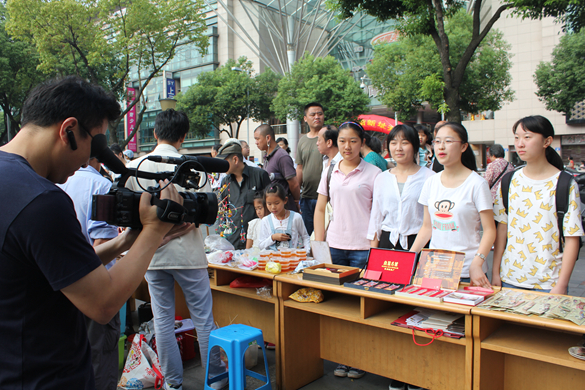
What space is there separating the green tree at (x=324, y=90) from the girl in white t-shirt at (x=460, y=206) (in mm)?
22080

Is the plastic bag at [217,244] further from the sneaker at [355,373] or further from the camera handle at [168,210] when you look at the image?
the camera handle at [168,210]

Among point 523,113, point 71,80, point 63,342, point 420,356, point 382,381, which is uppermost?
point 523,113

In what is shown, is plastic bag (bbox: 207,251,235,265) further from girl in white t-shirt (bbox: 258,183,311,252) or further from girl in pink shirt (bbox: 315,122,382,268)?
girl in pink shirt (bbox: 315,122,382,268)

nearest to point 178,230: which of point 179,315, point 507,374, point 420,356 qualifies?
point 420,356

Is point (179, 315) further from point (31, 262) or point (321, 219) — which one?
point (31, 262)

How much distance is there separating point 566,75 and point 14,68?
90.8ft

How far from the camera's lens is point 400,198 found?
331 cm

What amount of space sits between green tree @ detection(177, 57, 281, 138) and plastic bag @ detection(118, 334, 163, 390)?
25.7m

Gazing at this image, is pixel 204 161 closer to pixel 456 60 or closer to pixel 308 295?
pixel 308 295

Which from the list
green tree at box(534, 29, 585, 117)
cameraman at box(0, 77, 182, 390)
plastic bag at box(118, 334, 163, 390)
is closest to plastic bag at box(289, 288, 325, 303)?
plastic bag at box(118, 334, 163, 390)

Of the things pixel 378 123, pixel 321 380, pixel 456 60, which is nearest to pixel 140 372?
pixel 321 380

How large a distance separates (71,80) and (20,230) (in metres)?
0.53

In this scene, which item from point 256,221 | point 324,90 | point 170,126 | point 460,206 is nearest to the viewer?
point 460,206

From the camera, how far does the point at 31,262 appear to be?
1.09 metres
